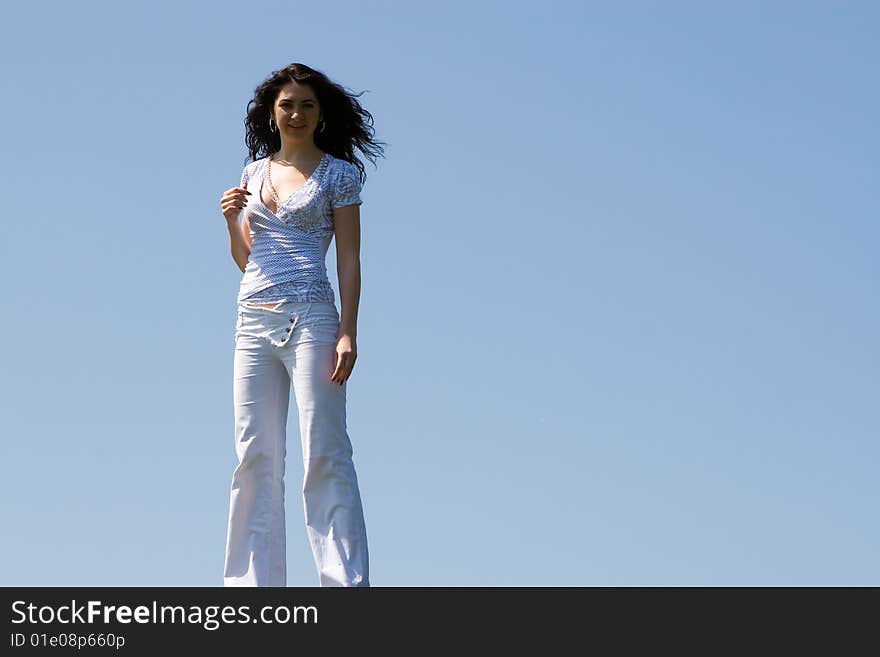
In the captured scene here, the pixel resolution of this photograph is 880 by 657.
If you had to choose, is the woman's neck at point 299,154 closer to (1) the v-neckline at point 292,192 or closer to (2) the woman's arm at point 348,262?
(1) the v-neckline at point 292,192

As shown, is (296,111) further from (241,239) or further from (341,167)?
(241,239)

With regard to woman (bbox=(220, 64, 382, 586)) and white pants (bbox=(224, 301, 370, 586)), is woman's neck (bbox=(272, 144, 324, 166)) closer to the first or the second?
woman (bbox=(220, 64, 382, 586))

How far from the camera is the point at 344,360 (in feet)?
27.4

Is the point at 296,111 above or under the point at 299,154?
above

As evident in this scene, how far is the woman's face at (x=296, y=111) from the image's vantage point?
8.88 metres

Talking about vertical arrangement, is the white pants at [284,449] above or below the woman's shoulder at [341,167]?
below

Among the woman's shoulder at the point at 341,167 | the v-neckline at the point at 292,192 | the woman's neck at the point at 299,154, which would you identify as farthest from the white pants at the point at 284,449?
the woman's neck at the point at 299,154

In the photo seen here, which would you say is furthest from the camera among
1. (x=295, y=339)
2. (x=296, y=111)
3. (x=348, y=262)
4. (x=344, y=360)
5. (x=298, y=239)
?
(x=296, y=111)

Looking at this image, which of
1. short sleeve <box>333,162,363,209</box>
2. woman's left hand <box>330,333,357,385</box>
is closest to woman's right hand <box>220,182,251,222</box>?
short sleeve <box>333,162,363,209</box>

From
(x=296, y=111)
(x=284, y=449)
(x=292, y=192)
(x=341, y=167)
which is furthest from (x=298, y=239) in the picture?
(x=284, y=449)

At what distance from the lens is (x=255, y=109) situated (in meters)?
9.26

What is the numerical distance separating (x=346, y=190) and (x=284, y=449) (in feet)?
5.36

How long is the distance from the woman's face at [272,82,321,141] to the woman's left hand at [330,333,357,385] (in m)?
1.44

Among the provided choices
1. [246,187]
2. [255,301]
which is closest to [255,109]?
[246,187]
